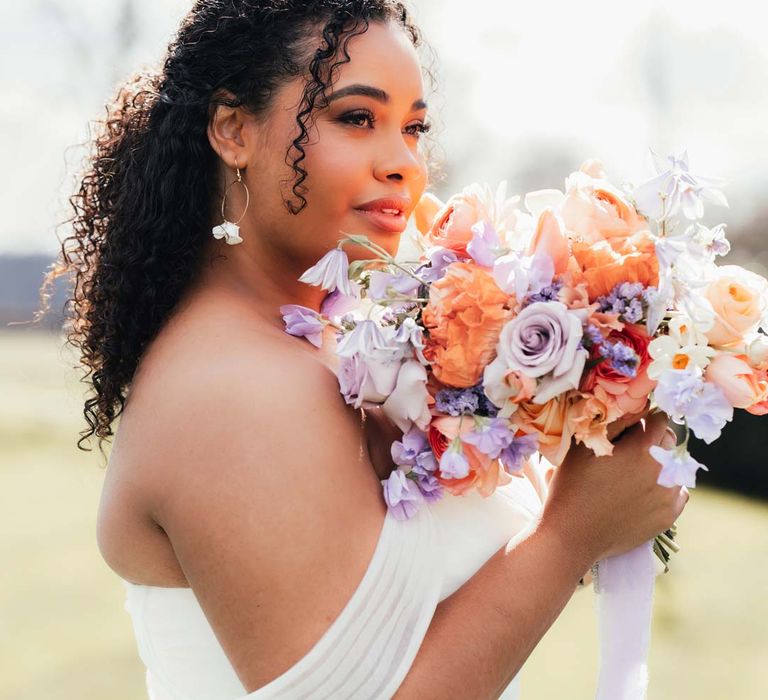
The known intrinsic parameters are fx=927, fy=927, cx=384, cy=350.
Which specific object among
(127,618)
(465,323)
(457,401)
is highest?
(127,618)

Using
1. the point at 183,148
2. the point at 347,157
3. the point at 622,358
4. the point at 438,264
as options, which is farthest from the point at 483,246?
the point at 183,148

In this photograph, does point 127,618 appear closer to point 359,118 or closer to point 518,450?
point 359,118

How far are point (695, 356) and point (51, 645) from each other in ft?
23.0

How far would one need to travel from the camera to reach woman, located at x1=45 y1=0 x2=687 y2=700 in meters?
1.69

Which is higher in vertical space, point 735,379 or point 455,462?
point 735,379

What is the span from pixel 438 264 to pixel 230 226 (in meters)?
0.55

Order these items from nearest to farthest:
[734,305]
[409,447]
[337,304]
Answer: [734,305] → [409,447] → [337,304]

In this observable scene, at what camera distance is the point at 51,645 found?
745 centimetres

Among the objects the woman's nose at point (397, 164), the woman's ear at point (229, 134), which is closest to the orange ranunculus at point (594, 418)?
the woman's nose at point (397, 164)

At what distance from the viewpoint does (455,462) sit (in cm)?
177

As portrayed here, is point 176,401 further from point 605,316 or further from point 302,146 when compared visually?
point 605,316

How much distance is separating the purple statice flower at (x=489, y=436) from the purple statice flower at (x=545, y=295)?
24 cm

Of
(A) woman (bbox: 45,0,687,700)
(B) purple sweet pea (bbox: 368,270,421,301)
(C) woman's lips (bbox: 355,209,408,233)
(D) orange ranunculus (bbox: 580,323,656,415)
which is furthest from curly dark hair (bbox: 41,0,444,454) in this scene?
(D) orange ranunculus (bbox: 580,323,656,415)

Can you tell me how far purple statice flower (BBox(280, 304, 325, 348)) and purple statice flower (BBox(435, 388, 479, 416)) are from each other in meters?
0.37
